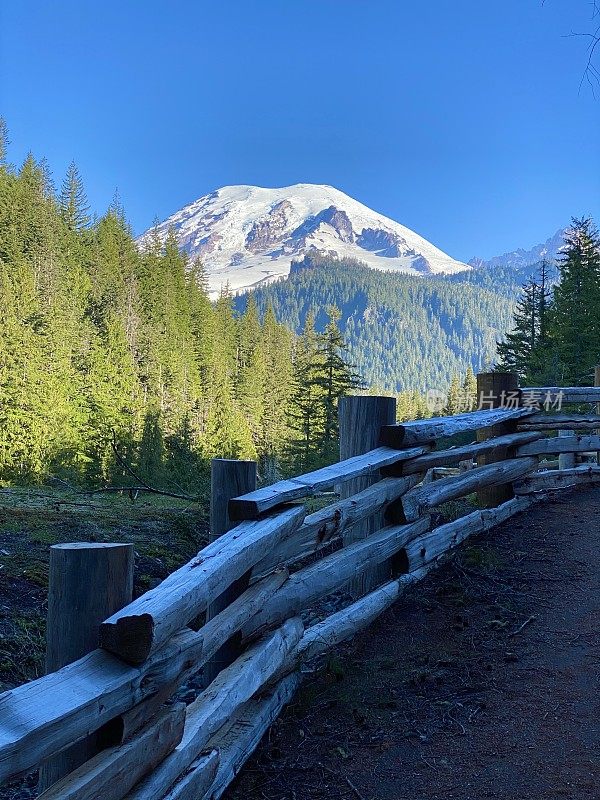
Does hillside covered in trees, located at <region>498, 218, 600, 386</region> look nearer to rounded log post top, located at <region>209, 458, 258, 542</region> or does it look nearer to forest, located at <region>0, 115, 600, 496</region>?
forest, located at <region>0, 115, 600, 496</region>

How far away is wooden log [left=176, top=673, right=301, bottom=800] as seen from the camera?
248cm

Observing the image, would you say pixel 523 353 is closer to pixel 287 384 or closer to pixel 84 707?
pixel 287 384

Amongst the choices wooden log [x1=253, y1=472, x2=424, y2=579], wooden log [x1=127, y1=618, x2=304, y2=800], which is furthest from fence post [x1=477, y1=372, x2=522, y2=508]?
wooden log [x1=127, y1=618, x2=304, y2=800]

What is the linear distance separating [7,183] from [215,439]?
23356mm

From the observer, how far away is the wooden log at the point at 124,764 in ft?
5.88

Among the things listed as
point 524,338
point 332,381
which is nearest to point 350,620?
point 332,381

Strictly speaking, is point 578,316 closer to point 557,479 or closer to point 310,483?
point 557,479

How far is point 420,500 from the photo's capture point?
5.34 m

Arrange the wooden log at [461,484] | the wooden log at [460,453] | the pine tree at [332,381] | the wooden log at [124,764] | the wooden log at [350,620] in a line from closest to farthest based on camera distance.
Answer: the wooden log at [124,764]
the wooden log at [350,620]
the wooden log at [460,453]
the wooden log at [461,484]
the pine tree at [332,381]

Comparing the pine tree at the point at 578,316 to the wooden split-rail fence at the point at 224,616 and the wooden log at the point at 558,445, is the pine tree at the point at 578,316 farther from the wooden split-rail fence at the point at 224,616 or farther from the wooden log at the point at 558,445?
the wooden split-rail fence at the point at 224,616

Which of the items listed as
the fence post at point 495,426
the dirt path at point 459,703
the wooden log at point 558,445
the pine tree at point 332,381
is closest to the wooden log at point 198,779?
the dirt path at point 459,703

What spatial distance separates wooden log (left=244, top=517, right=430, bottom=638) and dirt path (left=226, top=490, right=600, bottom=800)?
0.48 m

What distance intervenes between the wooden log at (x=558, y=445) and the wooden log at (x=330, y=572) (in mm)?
3061

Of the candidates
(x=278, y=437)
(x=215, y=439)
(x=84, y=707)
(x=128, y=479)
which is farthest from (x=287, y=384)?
(x=84, y=707)
